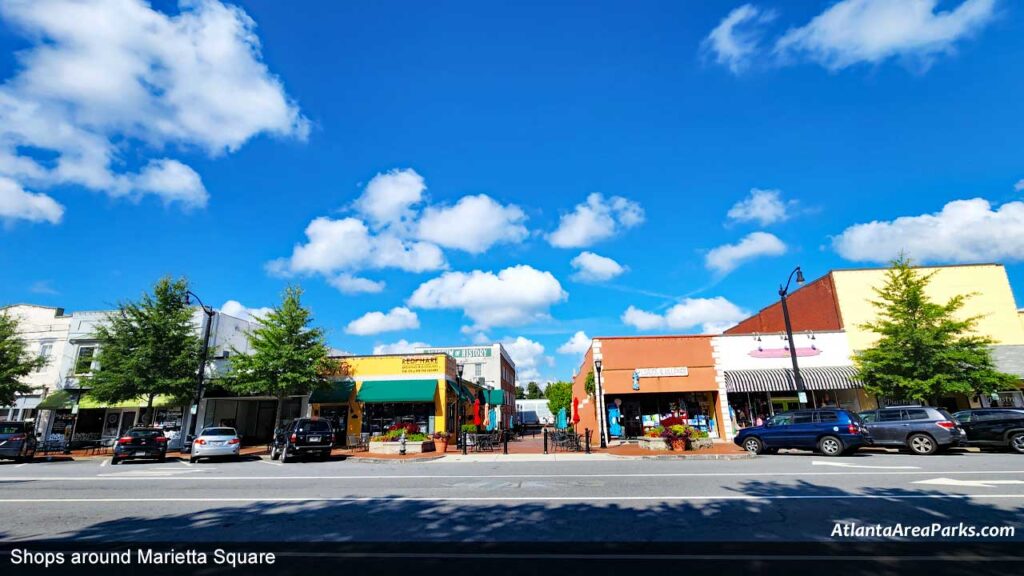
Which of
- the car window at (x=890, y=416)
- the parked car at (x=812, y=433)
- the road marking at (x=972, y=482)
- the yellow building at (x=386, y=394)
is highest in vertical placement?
the yellow building at (x=386, y=394)

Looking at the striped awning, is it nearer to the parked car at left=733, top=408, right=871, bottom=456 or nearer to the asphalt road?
the parked car at left=733, top=408, right=871, bottom=456

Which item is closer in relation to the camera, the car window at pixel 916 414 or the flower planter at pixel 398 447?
the car window at pixel 916 414

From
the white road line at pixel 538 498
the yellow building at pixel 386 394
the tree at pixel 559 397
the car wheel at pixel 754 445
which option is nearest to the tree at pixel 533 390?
the tree at pixel 559 397

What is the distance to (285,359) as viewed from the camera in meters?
25.5

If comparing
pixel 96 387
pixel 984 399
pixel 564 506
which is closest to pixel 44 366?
pixel 96 387

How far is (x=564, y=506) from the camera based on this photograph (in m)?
8.15

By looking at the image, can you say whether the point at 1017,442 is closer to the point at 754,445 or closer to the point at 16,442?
the point at 754,445

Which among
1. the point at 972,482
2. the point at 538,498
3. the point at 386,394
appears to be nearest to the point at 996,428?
the point at 972,482

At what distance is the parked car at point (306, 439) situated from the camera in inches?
763

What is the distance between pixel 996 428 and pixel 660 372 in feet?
42.3

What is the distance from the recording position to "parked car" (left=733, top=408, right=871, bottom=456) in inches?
648

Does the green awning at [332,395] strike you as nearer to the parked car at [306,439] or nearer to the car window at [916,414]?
the parked car at [306,439]

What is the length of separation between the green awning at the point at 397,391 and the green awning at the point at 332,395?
673 mm
